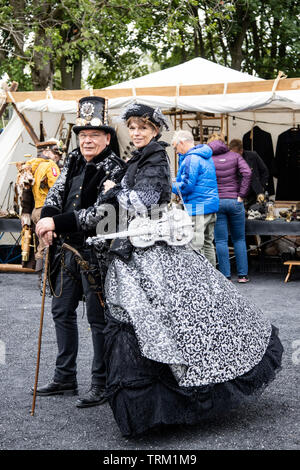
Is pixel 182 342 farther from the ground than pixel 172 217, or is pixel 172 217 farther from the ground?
pixel 172 217

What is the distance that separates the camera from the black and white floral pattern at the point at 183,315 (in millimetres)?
3389

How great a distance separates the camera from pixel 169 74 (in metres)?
10.3

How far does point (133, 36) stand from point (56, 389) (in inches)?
619

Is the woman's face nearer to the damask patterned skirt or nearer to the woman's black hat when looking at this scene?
the woman's black hat

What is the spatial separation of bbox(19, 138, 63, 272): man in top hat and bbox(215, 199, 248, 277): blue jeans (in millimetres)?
2102

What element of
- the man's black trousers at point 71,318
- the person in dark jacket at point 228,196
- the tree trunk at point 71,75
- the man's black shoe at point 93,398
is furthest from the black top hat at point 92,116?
the tree trunk at point 71,75

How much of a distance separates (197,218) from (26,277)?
2.89 m

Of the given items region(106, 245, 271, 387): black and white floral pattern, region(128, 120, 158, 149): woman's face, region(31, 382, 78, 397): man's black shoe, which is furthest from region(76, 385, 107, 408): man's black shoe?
region(128, 120, 158, 149): woman's face

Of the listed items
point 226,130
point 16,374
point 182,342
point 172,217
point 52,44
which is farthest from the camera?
point 52,44

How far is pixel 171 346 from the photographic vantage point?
3.36 metres

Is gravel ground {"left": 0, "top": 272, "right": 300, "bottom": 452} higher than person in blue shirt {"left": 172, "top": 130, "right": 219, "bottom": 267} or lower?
lower

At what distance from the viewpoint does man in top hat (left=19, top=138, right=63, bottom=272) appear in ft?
25.6
